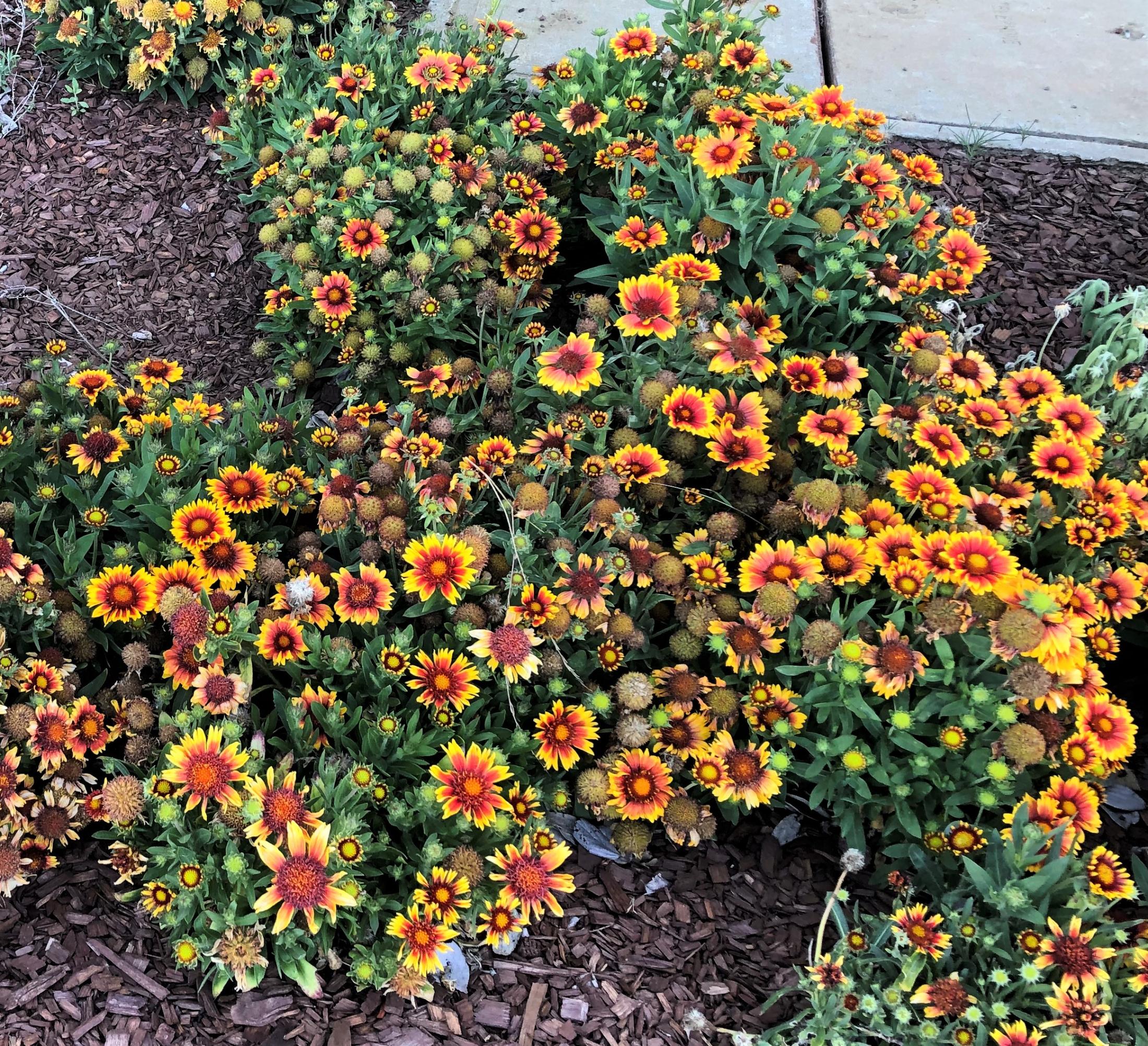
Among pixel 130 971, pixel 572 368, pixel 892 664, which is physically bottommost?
pixel 130 971

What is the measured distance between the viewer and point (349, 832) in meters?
1.77

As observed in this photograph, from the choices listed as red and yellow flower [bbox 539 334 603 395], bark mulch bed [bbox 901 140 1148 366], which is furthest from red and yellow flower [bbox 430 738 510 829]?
bark mulch bed [bbox 901 140 1148 366]

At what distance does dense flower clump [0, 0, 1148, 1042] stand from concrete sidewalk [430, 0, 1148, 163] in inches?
53.3

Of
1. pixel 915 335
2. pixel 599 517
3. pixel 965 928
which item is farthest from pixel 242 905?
pixel 915 335

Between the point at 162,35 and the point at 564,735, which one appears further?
the point at 162,35

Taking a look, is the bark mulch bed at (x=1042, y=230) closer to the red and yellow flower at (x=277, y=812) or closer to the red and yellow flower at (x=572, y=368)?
the red and yellow flower at (x=572, y=368)

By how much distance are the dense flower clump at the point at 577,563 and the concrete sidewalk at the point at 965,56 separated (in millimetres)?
1354

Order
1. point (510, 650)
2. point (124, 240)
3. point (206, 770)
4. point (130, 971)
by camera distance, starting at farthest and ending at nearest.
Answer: point (124, 240) < point (510, 650) < point (130, 971) < point (206, 770)

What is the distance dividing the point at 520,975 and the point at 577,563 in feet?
3.03

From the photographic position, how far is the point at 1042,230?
3723mm

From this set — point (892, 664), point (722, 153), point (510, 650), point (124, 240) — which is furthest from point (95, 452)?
point (892, 664)

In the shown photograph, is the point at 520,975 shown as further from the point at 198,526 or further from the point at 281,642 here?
the point at 198,526

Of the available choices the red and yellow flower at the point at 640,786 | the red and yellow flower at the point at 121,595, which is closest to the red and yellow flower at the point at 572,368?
the red and yellow flower at the point at 640,786

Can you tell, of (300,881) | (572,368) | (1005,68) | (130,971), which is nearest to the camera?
(300,881)
